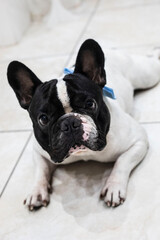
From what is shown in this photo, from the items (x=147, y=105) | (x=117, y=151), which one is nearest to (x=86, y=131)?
(x=117, y=151)

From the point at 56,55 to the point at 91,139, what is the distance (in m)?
1.44

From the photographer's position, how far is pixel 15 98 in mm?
1947

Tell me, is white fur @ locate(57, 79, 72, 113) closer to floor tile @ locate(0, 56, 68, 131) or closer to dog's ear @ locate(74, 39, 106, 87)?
dog's ear @ locate(74, 39, 106, 87)

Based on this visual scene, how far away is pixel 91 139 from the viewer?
1.03m

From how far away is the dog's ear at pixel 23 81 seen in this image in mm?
1087

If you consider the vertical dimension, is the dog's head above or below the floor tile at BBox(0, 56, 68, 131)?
above

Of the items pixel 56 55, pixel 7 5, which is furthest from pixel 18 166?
pixel 7 5

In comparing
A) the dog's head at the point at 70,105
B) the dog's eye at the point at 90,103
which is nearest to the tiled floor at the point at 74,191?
the dog's head at the point at 70,105

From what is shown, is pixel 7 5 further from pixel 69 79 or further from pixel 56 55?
pixel 69 79

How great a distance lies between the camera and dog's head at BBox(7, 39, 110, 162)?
40.1 inches

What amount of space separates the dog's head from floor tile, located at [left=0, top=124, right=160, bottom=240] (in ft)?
0.65

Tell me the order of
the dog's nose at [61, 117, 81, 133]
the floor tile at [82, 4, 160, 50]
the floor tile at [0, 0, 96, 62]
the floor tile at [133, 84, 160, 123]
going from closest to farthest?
the dog's nose at [61, 117, 81, 133] → the floor tile at [133, 84, 160, 123] → the floor tile at [82, 4, 160, 50] → the floor tile at [0, 0, 96, 62]

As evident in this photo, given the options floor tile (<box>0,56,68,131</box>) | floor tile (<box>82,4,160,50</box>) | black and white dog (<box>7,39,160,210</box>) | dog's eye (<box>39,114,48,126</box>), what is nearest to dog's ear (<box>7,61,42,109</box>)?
black and white dog (<box>7,39,160,210</box>)

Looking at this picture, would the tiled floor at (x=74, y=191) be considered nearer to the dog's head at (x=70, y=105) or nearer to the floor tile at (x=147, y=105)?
the floor tile at (x=147, y=105)
